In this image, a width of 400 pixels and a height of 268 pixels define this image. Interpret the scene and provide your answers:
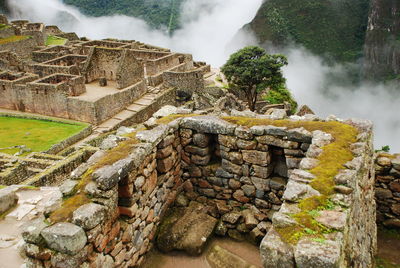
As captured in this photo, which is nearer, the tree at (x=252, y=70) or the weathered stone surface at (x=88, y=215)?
the weathered stone surface at (x=88, y=215)

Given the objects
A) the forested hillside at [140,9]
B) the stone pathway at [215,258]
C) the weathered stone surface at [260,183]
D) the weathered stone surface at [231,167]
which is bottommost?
the stone pathway at [215,258]

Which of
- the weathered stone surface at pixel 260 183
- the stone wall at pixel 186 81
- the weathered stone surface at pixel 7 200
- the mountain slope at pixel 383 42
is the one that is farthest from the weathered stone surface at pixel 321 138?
the mountain slope at pixel 383 42

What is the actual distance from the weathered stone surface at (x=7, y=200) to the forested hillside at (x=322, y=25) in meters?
80.0

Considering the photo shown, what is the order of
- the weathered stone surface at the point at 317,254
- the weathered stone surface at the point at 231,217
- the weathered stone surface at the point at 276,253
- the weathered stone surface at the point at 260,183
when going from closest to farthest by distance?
1. the weathered stone surface at the point at 317,254
2. the weathered stone surface at the point at 276,253
3. the weathered stone surface at the point at 260,183
4. the weathered stone surface at the point at 231,217

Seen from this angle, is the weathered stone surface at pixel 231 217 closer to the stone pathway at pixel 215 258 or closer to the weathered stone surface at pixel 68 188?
the stone pathway at pixel 215 258

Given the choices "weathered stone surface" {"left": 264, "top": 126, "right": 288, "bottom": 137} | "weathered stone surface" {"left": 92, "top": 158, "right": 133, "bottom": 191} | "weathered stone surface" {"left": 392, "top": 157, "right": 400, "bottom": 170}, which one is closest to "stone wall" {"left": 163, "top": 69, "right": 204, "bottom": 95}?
"weathered stone surface" {"left": 392, "top": 157, "right": 400, "bottom": 170}

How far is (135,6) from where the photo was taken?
10988 cm

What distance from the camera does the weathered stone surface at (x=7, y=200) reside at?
5.91m

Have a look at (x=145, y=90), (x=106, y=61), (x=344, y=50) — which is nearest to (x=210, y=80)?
(x=145, y=90)

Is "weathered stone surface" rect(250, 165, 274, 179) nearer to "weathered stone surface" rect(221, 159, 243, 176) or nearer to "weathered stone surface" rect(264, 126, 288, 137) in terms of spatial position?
Result: "weathered stone surface" rect(221, 159, 243, 176)

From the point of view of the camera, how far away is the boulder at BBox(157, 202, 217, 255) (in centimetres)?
551

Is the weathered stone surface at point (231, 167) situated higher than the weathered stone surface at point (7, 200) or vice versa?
the weathered stone surface at point (231, 167)

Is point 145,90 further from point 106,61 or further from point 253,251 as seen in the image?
point 253,251

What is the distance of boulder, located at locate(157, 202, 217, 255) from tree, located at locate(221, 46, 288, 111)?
21505mm
